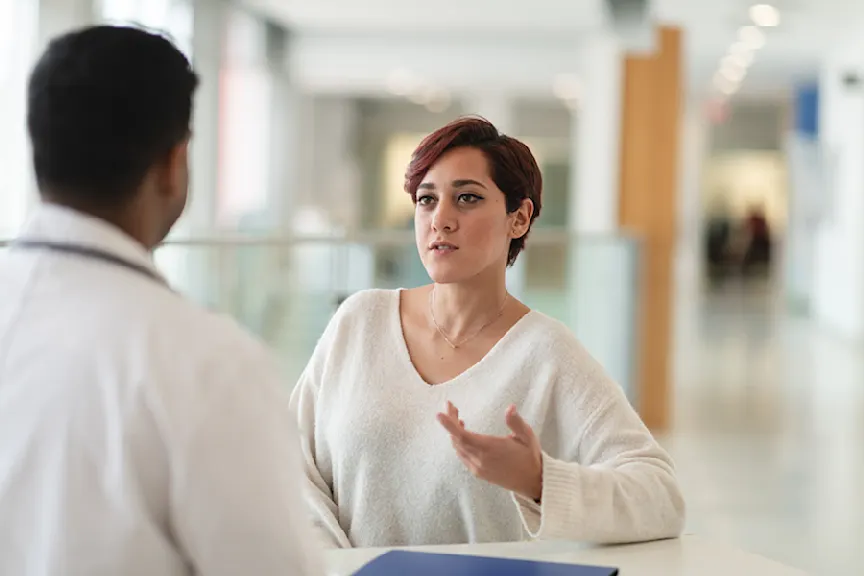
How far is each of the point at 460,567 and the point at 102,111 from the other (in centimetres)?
88

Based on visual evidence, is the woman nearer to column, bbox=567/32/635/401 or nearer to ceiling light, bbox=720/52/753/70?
column, bbox=567/32/635/401

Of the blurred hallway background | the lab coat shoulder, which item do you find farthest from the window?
the lab coat shoulder

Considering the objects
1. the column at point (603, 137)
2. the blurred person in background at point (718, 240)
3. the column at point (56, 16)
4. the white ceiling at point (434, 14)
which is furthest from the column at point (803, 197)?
the column at point (56, 16)

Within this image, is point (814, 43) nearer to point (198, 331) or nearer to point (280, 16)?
point (280, 16)

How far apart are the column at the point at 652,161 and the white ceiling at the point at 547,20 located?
2913mm

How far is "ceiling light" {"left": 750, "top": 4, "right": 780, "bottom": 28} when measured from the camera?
11.7 metres

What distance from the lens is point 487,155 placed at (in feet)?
7.45

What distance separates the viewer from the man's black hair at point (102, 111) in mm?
1166

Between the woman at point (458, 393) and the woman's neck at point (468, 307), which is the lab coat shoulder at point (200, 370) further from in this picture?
the woman's neck at point (468, 307)

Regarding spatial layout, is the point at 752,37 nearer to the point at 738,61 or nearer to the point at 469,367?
the point at 738,61

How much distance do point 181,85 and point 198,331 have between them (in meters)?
0.26

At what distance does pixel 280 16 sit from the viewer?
13430 mm

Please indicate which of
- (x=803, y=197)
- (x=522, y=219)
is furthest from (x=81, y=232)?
(x=803, y=197)

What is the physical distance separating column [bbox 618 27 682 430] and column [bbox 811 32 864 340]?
22.9ft
